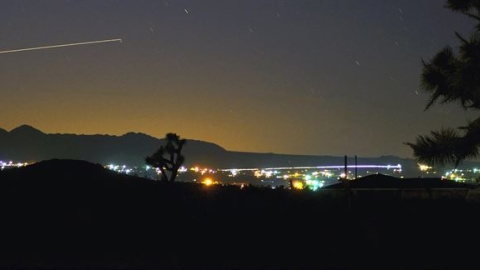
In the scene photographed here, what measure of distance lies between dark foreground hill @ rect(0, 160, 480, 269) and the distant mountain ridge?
122 m

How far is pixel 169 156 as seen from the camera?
3053 centimetres

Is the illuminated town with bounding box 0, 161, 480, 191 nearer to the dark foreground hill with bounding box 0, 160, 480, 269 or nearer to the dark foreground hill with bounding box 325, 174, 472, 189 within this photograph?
the dark foreground hill with bounding box 325, 174, 472, 189

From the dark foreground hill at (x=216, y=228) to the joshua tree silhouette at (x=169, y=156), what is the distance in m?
8.21

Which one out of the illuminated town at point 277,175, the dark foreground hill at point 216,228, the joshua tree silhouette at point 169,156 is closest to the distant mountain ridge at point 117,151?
the illuminated town at point 277,175

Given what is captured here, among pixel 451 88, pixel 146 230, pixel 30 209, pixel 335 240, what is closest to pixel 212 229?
pixel 146 230

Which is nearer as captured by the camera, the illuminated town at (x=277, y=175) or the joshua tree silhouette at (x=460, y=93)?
the joshua tree silhouette at (x=460, y=93)

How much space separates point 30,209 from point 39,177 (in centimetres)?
324

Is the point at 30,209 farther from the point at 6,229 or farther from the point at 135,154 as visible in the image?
the point at 135,154

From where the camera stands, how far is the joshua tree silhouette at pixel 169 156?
2959cm

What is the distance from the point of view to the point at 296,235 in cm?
1630

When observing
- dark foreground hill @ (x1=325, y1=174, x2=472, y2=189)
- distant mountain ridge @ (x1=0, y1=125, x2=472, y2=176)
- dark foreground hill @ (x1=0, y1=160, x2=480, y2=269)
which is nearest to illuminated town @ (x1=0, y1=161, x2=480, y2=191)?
dark foreground hill @ (x1=325, y1=174, x2=472, y2=189)

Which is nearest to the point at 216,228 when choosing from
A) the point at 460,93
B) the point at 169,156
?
the point at 460,93

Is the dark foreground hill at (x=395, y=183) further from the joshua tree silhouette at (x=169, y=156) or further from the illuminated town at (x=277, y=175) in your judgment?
the joshua tree silhouette at (x=169, y=156)

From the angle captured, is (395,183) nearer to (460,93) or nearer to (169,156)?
(169,156)
